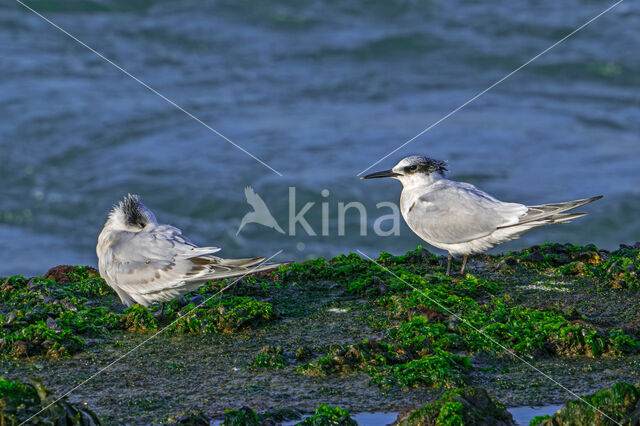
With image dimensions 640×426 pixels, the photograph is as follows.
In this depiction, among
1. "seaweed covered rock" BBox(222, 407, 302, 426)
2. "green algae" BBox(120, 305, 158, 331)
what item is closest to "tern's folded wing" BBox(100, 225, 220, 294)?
"green algae" BBox(120, 305, 158, 331)

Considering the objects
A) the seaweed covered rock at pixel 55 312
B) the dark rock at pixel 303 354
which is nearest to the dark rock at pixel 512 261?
the dark rock at pixel 303 354

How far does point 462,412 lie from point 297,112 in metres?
12.7

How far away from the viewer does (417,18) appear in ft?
63.0

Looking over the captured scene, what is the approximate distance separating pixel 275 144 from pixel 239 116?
1336mm

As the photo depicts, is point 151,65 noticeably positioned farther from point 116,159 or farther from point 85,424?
point 85,424

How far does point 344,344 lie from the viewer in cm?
483

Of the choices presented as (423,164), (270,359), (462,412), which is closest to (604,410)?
(462,412)

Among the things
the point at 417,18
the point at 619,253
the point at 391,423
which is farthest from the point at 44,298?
the point at 417,18

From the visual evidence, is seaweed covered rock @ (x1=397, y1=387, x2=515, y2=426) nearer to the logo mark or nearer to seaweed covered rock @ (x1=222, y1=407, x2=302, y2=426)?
seaweed covered rock @ (x1=222, y1=407, x2=302, y2=426)

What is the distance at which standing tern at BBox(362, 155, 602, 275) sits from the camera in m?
6.35

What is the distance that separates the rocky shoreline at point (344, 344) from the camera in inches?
155

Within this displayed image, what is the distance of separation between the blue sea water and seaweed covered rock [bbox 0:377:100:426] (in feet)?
30.5

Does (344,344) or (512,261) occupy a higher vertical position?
(512,261)

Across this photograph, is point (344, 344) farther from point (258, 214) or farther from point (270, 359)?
point (258, 214)
